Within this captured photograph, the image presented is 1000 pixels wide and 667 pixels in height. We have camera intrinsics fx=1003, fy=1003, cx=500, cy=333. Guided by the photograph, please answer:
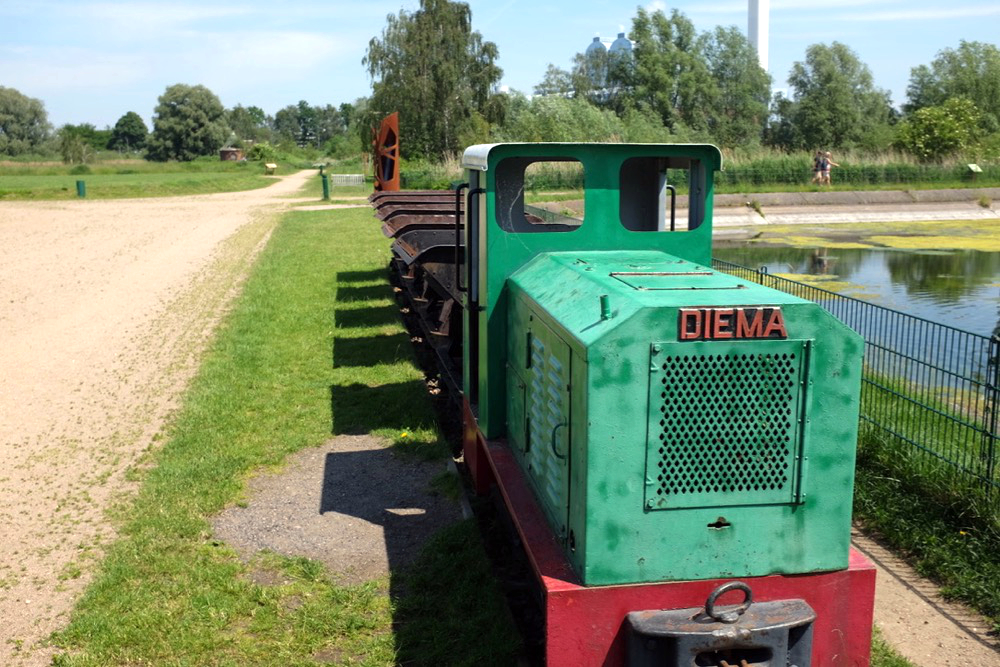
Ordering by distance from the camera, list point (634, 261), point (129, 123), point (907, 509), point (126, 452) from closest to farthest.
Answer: point (634, 261) < point (907, 509) < point (126, 452) < point (129, 123)

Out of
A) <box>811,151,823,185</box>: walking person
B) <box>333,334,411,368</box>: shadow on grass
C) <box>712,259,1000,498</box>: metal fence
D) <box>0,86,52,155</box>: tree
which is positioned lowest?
<box>333,334,411,368</box>: shadow on grass

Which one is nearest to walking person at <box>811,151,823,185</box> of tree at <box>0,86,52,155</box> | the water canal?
the water canal

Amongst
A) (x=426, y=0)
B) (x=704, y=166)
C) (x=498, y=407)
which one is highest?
(x=426, y=0)

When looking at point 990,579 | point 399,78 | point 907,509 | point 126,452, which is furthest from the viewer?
point 399,78

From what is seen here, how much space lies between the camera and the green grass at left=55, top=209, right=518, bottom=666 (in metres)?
4.78

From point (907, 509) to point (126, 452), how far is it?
226 inches

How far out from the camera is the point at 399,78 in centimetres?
5188

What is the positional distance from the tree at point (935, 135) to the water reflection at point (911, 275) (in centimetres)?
2007

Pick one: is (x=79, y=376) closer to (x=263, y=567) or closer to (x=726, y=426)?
(x=263, y=567)

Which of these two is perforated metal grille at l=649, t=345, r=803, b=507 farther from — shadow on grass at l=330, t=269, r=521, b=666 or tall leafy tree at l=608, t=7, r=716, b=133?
tall leafy tree at l=608, t=7, r=716, b=133

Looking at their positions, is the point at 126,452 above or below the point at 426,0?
below

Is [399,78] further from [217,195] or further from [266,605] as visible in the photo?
[266,605]

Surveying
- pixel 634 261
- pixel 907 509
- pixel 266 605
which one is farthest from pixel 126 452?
pixel 907 509

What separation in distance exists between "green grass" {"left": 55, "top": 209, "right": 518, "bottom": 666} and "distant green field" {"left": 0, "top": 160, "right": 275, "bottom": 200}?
35998mm
